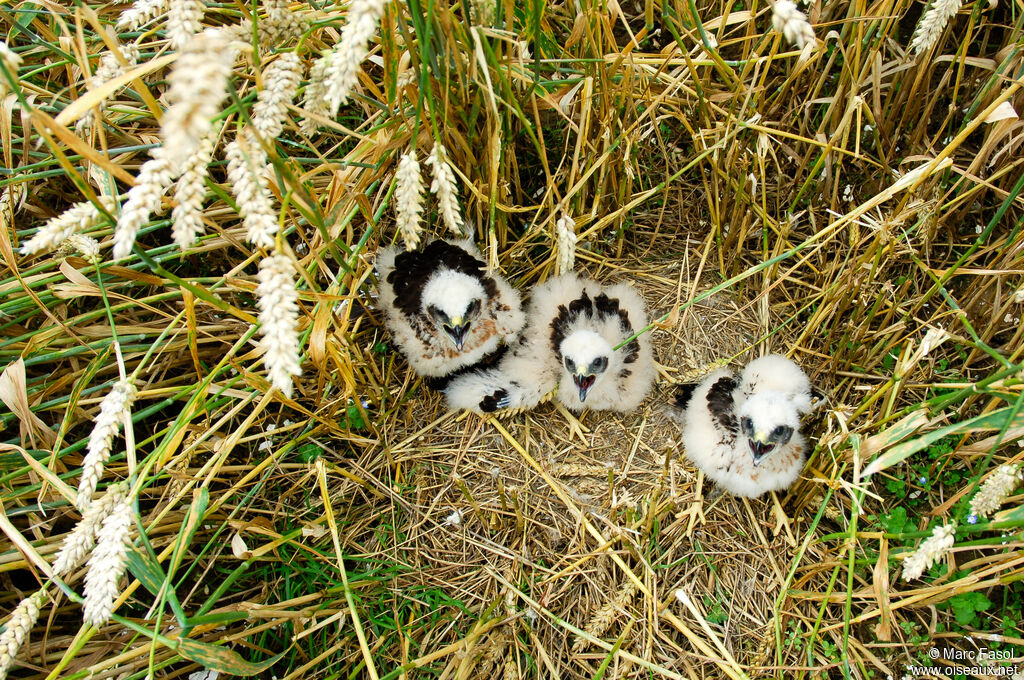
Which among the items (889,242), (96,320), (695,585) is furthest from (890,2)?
(96,320)

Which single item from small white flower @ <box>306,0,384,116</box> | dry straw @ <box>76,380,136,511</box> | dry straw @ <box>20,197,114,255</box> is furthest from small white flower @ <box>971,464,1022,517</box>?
dry straw @ <box>20,197,114,255</box>

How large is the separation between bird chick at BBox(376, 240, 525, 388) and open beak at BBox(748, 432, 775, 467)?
1.10 metres

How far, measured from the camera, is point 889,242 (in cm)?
229

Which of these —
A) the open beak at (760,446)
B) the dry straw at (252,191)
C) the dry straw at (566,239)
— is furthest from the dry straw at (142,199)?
the open beak at (760,446)

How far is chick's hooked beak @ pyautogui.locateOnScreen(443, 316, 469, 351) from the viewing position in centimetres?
257

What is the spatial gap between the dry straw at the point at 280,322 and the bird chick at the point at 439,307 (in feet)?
4.23

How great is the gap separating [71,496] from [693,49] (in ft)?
8.56

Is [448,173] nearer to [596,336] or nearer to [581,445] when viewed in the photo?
[596,336]

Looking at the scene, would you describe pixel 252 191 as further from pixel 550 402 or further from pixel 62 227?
pixel 550 402

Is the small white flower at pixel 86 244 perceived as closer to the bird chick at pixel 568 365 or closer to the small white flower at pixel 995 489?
the bird chick at pixel 568 365

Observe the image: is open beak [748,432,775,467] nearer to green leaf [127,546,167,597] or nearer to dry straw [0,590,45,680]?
green leaf [127,546,167,597]

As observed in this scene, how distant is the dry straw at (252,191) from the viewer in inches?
53.8

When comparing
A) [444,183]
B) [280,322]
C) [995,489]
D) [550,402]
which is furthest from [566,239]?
[995,489]

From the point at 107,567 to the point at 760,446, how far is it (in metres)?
2.11
